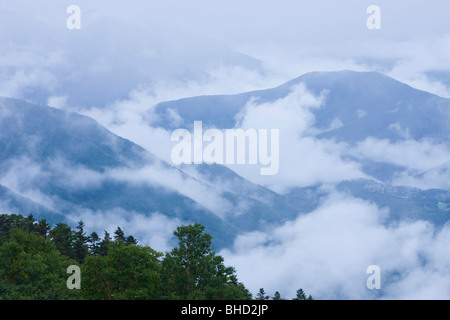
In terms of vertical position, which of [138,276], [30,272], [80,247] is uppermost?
[80,247]

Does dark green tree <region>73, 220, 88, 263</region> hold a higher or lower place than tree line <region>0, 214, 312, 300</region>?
higher

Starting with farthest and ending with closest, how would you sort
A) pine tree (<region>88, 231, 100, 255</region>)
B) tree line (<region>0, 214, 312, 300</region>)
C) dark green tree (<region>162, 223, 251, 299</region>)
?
pine tree (<region>88, 231, 100, 255</region>) < dark green tree (<region>162, 223, 251, 299</region>) < tree line (<region>0, 214, 312, 300</region>)

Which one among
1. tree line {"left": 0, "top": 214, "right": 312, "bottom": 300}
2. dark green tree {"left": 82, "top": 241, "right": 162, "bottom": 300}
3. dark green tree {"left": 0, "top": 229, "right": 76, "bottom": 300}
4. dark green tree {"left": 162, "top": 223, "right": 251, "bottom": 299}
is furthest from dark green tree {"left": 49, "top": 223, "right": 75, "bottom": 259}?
dark green tree {"left": 162, "top": 223, "right": 251, "bottom": 299}

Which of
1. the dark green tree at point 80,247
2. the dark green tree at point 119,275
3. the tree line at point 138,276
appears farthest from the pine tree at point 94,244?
the dark green tree at point 119,275

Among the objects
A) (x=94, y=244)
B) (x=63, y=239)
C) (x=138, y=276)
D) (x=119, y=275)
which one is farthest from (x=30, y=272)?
(x=94, y=244)

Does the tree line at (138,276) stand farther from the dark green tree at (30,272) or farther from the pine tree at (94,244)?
the pine tree at (94,244)

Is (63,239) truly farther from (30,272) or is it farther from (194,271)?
(194,271)

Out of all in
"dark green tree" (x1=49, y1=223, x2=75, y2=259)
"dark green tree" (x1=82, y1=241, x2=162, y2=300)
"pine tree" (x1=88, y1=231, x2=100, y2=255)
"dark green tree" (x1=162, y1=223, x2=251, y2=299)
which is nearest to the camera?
"dark green tree" (x1=82, y1=241, x2=162, y2=300)

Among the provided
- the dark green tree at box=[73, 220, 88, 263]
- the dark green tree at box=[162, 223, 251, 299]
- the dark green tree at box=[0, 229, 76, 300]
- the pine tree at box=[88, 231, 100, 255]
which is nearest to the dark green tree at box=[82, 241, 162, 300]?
the dark green tree at box=[162, 223, 251, 299]

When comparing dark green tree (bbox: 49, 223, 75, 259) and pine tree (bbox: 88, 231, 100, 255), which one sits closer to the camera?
dark green tree (bbox: 49, 223, 75, 259)

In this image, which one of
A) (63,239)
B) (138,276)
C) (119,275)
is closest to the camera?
(138,276)

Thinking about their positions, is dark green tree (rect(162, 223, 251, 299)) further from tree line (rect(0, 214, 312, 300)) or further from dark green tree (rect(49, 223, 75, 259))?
dark green tree (rect(49, 223, 75, 259))
